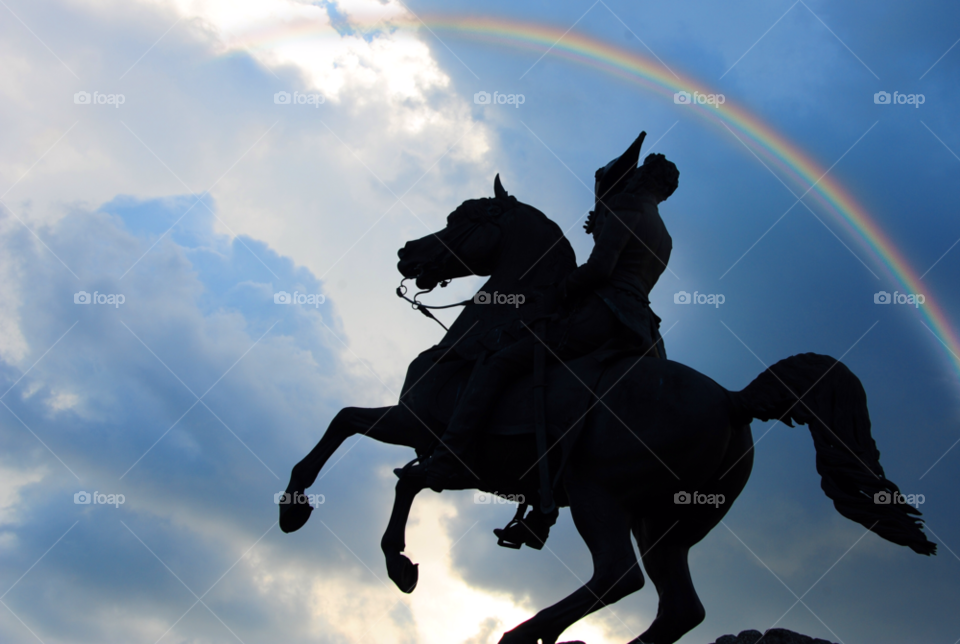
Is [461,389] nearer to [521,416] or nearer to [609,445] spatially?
[521,416]

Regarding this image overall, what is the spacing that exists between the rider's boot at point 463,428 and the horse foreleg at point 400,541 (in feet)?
2.15

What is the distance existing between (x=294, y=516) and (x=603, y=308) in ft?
11.8

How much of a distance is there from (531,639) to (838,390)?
122 inches

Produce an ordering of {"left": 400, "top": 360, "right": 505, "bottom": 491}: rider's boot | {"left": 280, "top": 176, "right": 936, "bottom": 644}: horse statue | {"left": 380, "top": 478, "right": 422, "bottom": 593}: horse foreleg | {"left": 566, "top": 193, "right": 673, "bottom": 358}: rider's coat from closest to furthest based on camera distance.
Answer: {"left": 280, "top": 176, "right": 936, "bottom": 644}: horse statue → {"left": 400, "top": 360, "right": 505, "bottom": 491}: rider's boot → {"left": 566, "top": 193, "right": 673, "bottom": 358}: rider's coat → {"left": 380, "top": 478, "right": 422, "bottom": 593}: horse foreleg

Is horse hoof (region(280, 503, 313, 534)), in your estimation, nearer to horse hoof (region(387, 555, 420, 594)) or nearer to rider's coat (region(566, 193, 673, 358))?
horse hoof (region(387, 555, 420, 594))

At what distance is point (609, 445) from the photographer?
6.95 metres

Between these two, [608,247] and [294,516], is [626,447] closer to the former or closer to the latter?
[608,247]

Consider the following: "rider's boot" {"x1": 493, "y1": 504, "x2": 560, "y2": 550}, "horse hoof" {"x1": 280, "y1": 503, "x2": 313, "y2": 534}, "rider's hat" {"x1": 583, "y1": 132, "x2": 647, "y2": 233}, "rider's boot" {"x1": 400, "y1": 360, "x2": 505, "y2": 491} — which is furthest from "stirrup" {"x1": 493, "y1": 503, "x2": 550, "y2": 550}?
"rider's hat" {"x1": 583, "y1": 132, "x2": 647, "y2": 233}

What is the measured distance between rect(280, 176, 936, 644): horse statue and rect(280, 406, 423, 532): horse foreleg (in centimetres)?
1

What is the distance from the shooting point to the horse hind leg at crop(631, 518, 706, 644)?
709cm

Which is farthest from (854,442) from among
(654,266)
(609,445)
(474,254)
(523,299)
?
(474,254)

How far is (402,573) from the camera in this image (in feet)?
25.9

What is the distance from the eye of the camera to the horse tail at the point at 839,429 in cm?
595

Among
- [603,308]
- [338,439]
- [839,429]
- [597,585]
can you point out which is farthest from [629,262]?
[338,439]
